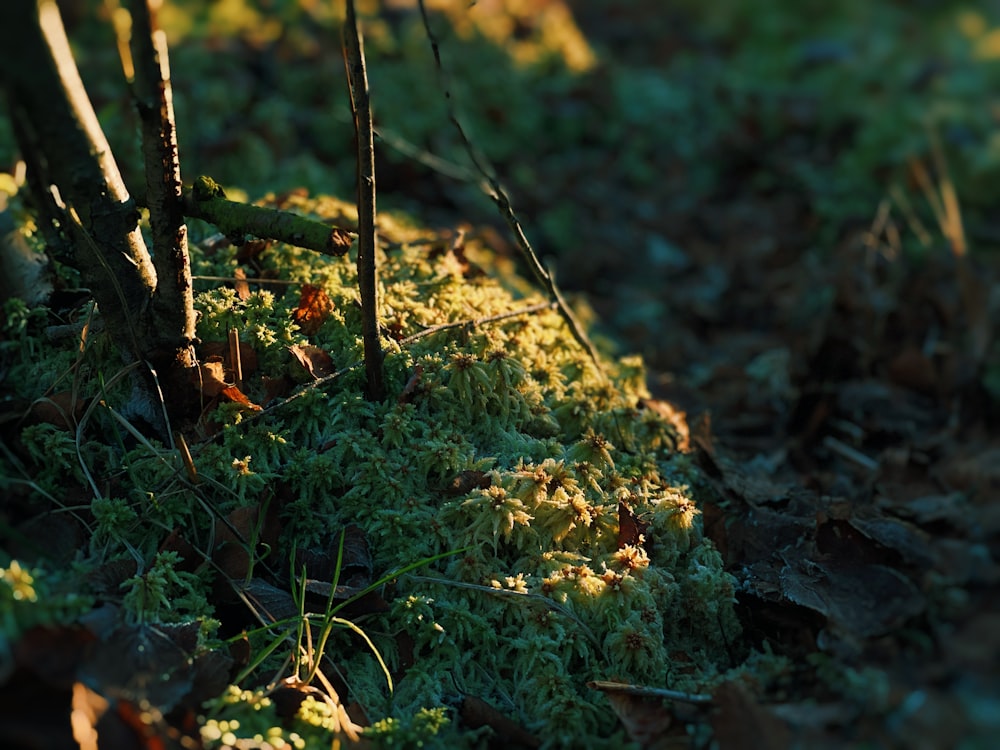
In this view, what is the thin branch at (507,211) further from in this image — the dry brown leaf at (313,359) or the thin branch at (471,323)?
the dry brown leaf at (313,359)

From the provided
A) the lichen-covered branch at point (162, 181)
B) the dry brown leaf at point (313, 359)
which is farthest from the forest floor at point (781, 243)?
the lichen-covered branch at point (162, 181)

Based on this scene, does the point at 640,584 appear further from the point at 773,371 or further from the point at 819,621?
the point at 773,371

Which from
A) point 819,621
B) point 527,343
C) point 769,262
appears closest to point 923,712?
point 819,621

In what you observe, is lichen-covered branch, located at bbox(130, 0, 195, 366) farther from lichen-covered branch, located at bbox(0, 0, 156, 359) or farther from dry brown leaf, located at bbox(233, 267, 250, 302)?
dry brown leaf, located at bbox(233, 267, 250, 302)

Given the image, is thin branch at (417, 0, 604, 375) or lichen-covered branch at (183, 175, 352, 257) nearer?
lichen-covered branch at (183, 175, 352, 257)

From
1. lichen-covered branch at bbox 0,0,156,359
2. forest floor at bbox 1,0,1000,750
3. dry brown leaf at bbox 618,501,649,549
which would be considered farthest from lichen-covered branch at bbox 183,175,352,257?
forest floor at bbox 1,0,1000,750
